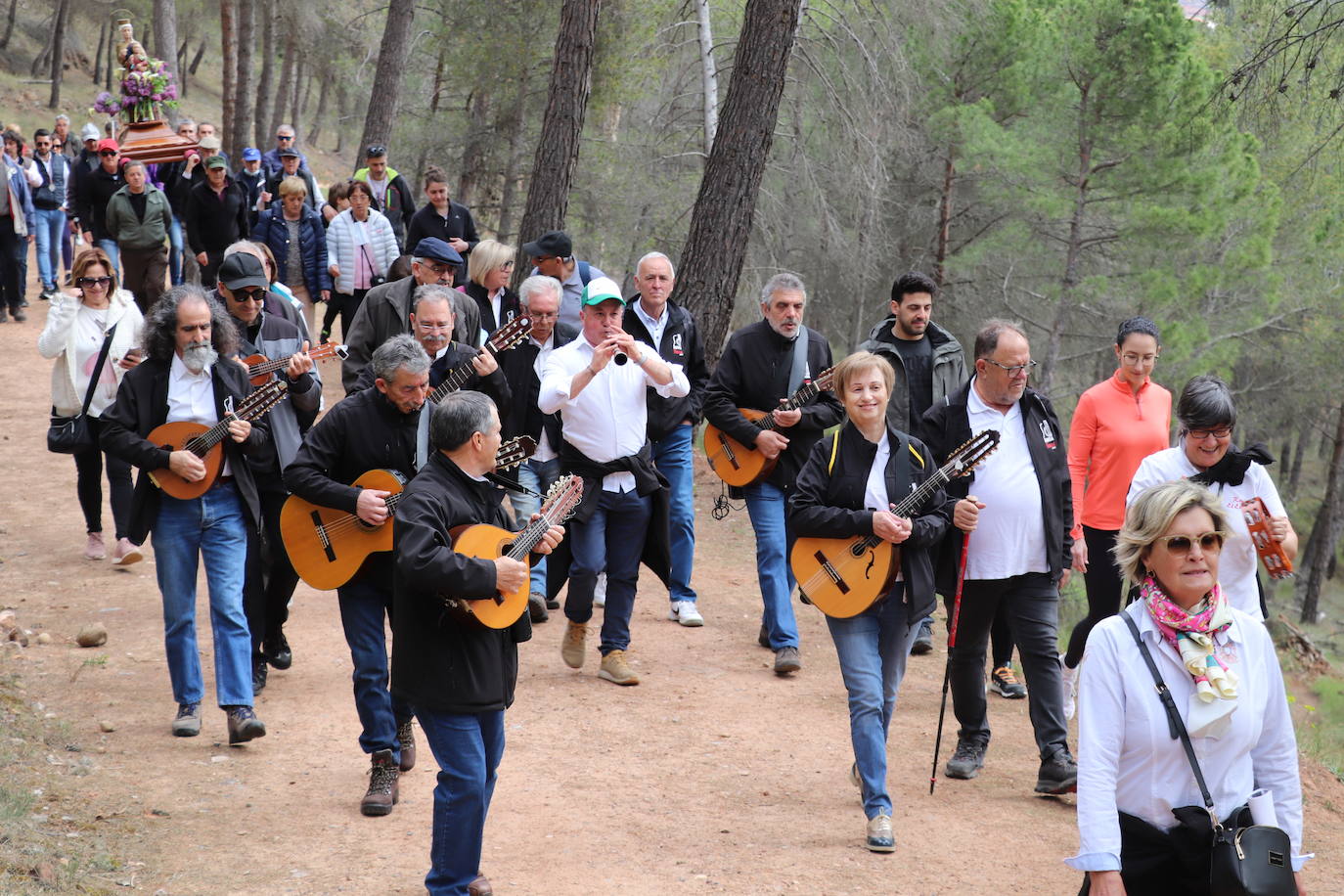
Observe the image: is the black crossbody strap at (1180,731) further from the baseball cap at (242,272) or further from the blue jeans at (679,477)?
the baseball cap at (242,272)

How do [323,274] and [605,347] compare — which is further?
[323,274]

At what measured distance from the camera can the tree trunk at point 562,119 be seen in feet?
37.9

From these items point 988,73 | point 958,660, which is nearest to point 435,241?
point 958,660

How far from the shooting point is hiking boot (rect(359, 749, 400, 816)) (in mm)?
5652

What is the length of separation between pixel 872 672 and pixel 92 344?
19.0 ft

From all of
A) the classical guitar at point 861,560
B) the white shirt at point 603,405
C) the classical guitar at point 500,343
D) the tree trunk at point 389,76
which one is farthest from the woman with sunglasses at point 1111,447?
the tree trunk at point 389,76

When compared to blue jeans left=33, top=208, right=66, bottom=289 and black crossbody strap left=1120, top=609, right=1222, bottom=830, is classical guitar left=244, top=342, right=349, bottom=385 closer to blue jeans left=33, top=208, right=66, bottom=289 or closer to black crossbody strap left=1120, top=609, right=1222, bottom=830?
black crossbody strap left=1120, top=609, right=1222, bottom=830

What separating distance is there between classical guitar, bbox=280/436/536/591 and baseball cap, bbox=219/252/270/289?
146 centimetres

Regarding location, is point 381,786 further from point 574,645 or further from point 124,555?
point 124,555

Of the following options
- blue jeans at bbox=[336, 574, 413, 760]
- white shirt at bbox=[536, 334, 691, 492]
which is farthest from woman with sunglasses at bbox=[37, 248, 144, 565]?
blue jeans at bbox=[336, 574, 413, 760]

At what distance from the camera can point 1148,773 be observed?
3.42 m

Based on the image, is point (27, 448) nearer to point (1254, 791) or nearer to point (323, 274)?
point (323, 274)

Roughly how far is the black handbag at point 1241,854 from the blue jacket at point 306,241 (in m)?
10.3

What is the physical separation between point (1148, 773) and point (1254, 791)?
0.28m
